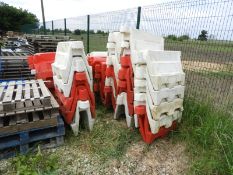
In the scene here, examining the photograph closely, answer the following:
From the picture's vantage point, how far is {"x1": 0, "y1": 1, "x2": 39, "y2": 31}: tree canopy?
2986cm

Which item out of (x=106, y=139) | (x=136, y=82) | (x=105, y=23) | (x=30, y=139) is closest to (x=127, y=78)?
(x=136, y=82)

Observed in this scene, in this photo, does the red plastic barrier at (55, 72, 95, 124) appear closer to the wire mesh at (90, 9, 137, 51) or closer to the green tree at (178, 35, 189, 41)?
the green tree at (178, 35, 189, 41)

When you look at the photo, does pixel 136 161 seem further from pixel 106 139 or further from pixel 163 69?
pixel 163 69

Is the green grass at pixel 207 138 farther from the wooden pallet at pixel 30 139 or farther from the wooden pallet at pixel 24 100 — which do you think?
the wooden pallet at pixel 24 100

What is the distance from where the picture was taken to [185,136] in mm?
3135

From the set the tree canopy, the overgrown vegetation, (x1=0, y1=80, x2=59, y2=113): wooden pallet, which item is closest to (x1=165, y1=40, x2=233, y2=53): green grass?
(x1=0, y1=80, x2=59, y2=113): wooden pallet

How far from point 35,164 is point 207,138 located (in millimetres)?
2155

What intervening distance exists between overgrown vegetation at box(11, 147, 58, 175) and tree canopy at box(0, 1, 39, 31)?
3053cm

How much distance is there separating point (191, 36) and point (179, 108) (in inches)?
50.3

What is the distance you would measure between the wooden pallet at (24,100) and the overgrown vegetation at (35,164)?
0.56 metres

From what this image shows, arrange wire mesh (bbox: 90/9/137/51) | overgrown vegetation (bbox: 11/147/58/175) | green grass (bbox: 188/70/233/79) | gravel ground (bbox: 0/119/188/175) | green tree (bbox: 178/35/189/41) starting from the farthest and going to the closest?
wire mesh (bbox: 90/9/137/51)
green tree (bbox: 178/35/189/41)
green grass (bbox: 188/70/233/79)
gravel ground (bbox: 0/119/188/175)
overgrown vegetation (bbox: 11/147/58/175)

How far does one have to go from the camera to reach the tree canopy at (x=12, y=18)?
2986 centimetres

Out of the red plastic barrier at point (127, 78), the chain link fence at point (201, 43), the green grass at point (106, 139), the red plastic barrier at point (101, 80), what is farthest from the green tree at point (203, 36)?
the green grass at point (106, 139)

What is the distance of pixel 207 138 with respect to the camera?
114 inches
